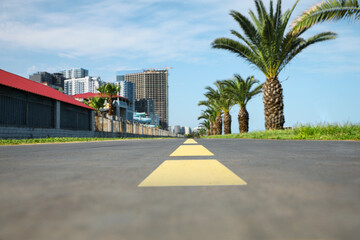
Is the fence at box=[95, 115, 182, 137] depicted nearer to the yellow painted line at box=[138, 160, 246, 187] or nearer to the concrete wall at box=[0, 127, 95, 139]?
the concrete wall at box=[0, 127, 95, 139]

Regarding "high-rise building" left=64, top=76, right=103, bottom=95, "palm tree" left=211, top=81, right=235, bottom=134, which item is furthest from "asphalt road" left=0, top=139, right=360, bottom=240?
"high-rise building" left=64, top=76, right=103, bottom=95

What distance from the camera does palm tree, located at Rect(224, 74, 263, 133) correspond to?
28.6 m

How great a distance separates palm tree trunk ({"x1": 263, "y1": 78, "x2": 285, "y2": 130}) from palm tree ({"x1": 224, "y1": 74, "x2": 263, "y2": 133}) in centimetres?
859

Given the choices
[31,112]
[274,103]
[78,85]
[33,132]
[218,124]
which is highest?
[78,85]

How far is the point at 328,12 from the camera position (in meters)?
14.1

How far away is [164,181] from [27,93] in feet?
66.4

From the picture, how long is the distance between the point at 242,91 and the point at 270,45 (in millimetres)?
11589

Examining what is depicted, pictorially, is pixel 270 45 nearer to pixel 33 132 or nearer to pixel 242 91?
pixel 242 91

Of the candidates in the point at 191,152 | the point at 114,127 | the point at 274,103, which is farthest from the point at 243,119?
the point at 191,152

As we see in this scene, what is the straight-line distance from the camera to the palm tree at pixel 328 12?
1342cm

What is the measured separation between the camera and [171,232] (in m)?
1.06

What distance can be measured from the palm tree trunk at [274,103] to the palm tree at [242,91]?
8587 mm

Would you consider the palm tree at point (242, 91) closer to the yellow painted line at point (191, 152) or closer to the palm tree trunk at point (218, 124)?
the palm tree trunk at point (218, 124)

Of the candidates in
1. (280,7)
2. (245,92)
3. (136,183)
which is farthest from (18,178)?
(245,92)
